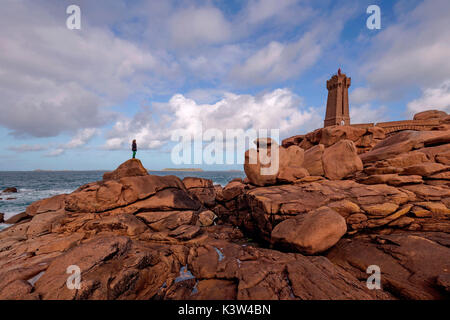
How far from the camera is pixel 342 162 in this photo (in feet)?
35.1

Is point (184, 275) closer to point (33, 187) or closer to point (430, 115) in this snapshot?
point (430, 115)

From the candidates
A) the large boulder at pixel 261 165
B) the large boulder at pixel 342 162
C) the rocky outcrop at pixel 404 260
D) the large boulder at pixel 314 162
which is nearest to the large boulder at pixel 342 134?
the large boulder at pixel 314 162

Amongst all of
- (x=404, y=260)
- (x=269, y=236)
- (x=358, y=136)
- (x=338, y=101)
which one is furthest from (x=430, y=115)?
(x=269, y=236)

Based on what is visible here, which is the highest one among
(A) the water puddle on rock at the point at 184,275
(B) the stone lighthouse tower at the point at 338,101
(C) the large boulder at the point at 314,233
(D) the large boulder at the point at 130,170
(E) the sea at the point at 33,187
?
(B) the stone lighthouse tower at the point at 338,101

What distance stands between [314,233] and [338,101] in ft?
139

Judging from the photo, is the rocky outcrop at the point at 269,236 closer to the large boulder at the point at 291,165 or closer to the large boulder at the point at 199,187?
the large boulder at the point at 291,165

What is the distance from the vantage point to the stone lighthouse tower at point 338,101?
3831cm

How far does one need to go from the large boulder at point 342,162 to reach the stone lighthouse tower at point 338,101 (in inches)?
1293

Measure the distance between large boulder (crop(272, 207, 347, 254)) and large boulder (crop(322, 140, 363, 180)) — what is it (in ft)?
16.1

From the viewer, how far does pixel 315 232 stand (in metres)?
6.25

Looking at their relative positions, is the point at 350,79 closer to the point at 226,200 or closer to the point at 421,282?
the point at 226,200

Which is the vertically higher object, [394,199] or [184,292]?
[394,199]
